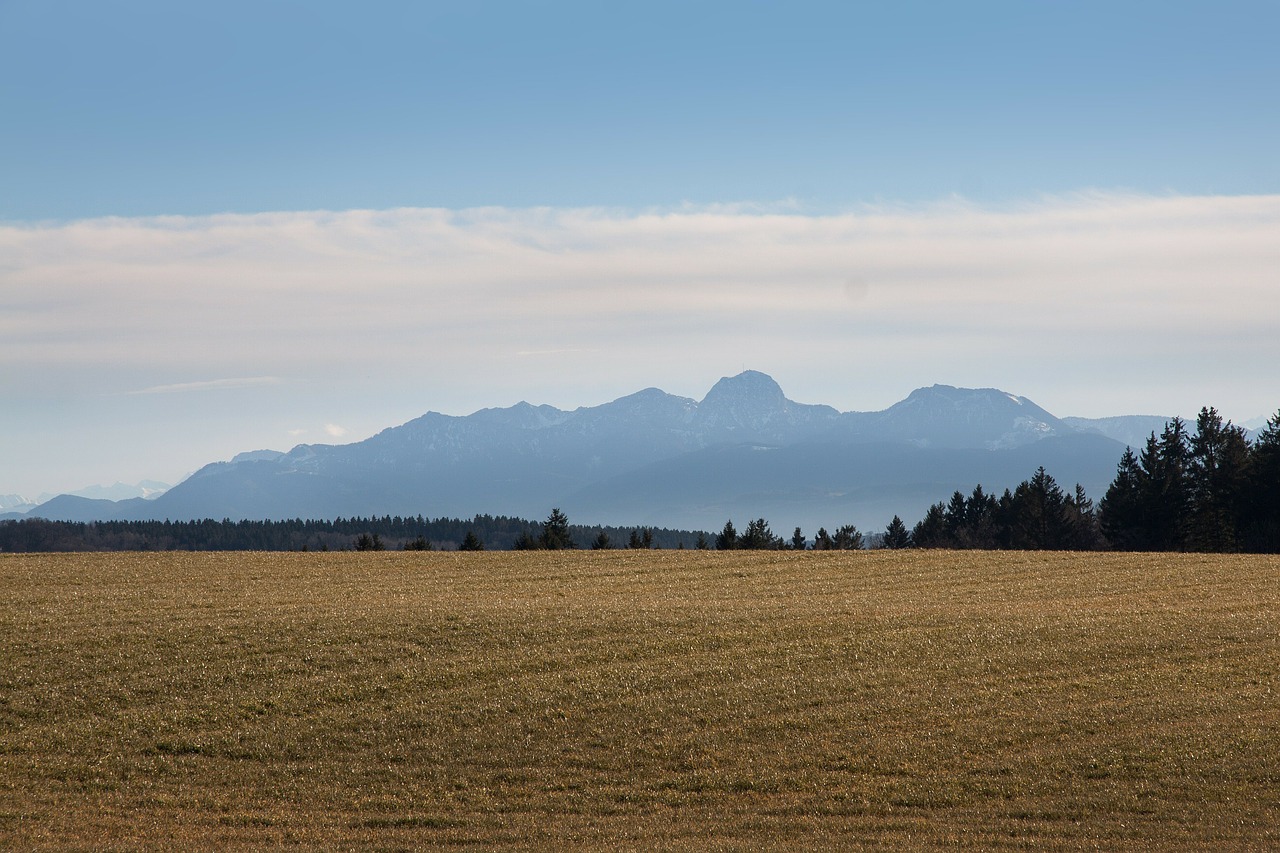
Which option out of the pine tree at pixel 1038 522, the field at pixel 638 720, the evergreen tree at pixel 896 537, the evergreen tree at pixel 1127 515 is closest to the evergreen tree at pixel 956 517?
the evergreen tree at pixel 896 537

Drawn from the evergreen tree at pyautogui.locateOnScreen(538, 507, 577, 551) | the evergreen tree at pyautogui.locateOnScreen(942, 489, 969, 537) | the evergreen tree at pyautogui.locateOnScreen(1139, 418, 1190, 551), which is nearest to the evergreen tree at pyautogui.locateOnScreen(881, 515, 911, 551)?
the evergreen tree at pyautogui.locateOnScreen(942, 489, 969, 537)

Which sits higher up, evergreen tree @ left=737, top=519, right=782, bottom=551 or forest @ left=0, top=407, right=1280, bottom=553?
forest @ left=0, top=407, right=1280, bottom=553

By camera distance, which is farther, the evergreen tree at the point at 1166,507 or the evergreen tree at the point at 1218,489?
the evergreen tree at the point at 1166,507

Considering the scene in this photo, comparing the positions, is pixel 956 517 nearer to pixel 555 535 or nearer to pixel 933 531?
pixel 933 531

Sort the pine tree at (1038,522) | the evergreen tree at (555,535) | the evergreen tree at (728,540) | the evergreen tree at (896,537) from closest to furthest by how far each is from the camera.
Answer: the evergreen tree at (728,540)
the pine tree at (1038,522)
the evergreen tree at (555,535)
the evergreen tree at (896,537)

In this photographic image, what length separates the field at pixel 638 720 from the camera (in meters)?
21.3

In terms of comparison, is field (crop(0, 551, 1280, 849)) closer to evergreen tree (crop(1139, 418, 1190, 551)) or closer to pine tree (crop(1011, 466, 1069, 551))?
evergreen tree (crop(1139, 418, 1190, 551))

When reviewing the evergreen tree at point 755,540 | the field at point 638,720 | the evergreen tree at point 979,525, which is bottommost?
the field at point 638,720

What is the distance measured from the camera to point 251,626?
3794cm

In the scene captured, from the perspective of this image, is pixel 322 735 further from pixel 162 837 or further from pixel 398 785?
pixel 162 837

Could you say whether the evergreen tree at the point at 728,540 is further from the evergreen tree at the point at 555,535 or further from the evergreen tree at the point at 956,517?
the evergreen tree at the point at 956,517

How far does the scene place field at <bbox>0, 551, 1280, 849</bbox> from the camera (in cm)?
2130

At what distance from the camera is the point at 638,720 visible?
2806 centimetres

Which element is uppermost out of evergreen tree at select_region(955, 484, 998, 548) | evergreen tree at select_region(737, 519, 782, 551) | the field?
evergreen tree at select_region(955, 484, 998, 548)
